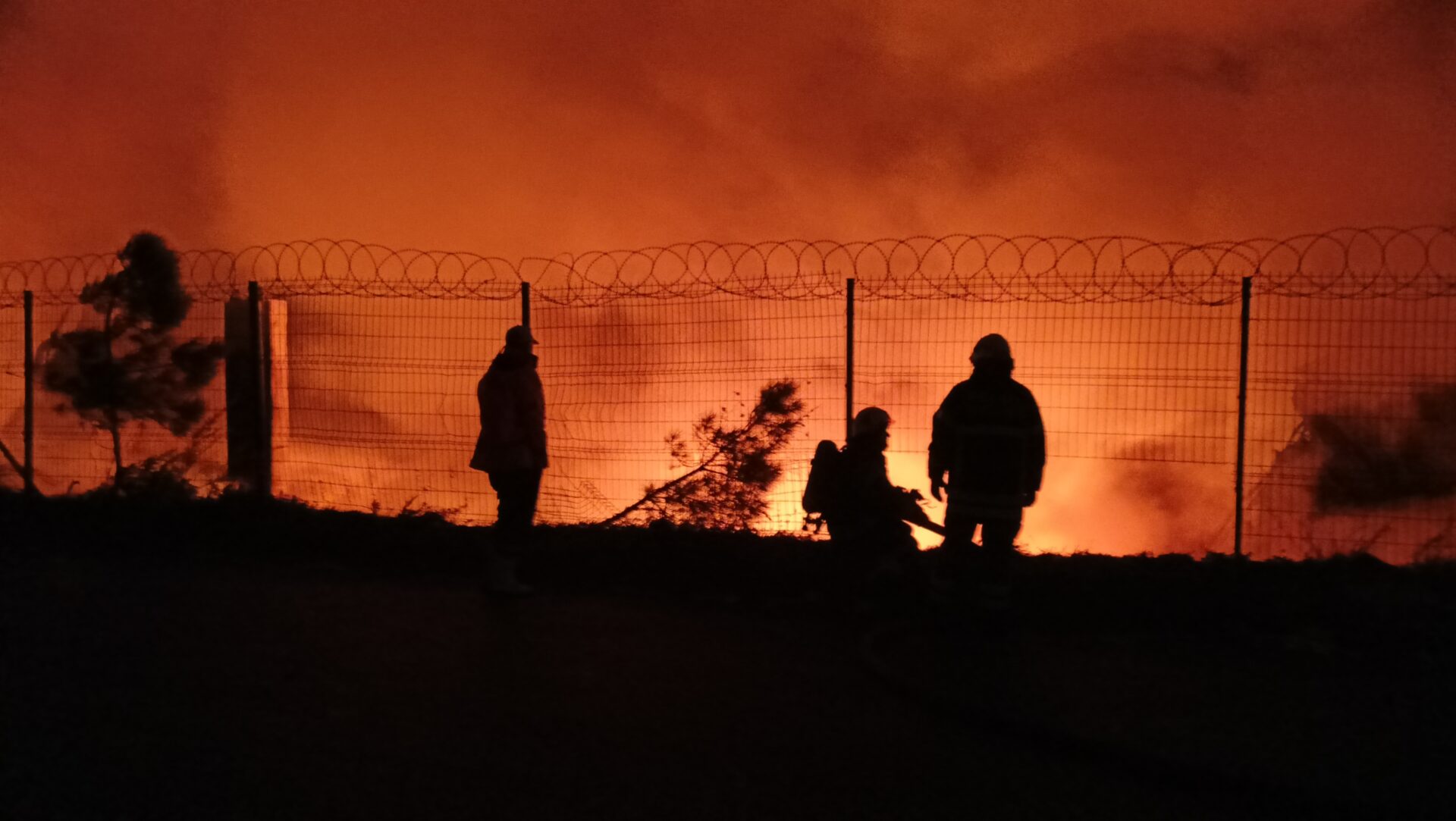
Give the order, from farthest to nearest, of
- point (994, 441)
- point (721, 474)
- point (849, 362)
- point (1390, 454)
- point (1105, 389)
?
point (721, 474) < point (849, 362) < point (1105, 389) < point (1390, 454) < point (994, 441)

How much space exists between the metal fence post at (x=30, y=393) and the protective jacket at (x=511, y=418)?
6.21 m

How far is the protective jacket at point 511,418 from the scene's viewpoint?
7.70m

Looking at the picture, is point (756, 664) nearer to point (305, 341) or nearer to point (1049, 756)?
point (1049, 756)

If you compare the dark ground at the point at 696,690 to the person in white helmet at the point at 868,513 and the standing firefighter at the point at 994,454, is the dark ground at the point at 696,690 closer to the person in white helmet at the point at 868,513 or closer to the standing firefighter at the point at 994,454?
the person in white helmet at the point at 868,513

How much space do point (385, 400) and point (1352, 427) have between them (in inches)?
279

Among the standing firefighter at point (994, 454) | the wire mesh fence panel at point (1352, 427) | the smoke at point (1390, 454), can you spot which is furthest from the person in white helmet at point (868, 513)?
the smoke at point (1390, 454)

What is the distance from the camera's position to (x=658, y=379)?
9234mm

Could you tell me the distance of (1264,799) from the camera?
14.4ft

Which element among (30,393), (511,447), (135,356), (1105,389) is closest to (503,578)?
(511,447)

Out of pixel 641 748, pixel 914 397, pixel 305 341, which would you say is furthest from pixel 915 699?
pixel 305 341

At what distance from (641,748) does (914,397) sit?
4385 millimetres

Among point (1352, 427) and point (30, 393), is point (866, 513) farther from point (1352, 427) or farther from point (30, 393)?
point (30, 393)

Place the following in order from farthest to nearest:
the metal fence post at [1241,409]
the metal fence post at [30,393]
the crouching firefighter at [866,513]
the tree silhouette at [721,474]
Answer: the metal fence post at [30,393], the tree silhouette at [721,474], the metal fence post at [1241,409], the crouching firefighter at [866,513]

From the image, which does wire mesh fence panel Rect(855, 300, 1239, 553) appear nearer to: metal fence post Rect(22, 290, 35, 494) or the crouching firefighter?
the crouching firefighter
